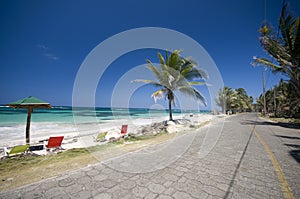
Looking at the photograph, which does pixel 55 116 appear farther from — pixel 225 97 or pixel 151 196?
pixel 225 97

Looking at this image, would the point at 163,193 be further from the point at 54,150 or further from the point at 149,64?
the point at 149,64

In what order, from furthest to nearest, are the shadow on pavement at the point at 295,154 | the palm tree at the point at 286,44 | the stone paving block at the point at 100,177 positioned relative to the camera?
the palm tree at the point at 286,44
the shadow on pavement at the point at 295,154
the stone paving block at the point at 100,177

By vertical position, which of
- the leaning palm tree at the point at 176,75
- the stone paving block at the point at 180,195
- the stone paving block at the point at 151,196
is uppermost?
the leaning palm tree at the point at 176,75

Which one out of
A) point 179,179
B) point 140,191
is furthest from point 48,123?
point 179,179

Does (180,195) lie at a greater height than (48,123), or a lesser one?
greater

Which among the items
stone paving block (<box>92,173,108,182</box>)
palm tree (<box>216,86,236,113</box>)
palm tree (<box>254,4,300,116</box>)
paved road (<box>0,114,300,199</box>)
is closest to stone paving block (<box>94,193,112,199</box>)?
paved road (<box>0,114,300,199</box>)

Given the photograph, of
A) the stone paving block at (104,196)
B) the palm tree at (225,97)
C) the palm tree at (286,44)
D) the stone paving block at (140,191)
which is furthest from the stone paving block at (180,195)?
the palm tree at (225,97)

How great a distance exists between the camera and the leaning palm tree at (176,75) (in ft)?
37.4

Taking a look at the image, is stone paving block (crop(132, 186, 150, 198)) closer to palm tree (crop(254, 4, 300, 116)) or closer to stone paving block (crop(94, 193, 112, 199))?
stone paving block (crop(94, 193, 112, 199))

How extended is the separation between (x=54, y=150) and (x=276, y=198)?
7.56m

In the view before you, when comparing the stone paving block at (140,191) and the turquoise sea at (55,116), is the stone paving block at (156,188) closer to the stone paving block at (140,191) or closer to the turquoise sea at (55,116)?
the stone paving block at (140,191)

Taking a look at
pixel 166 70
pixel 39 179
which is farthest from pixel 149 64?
pixel 39 179

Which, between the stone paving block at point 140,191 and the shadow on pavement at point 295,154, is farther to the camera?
the shadow on pavement at point 295,154

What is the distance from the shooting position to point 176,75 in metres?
11.6
